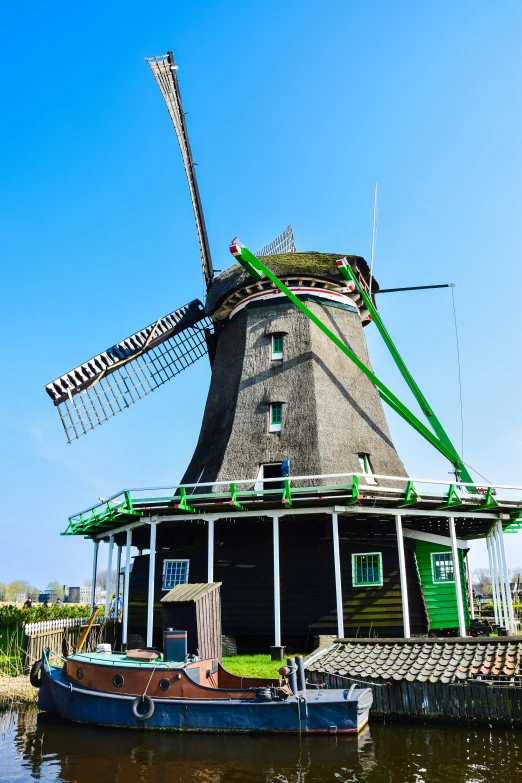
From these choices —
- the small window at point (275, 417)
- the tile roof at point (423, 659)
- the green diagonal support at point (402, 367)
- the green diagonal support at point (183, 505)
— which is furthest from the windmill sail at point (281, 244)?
the tile roof at point (423, 659)

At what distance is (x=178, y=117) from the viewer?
99.6ft

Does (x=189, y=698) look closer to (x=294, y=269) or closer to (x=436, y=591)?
(x=436, y=591)

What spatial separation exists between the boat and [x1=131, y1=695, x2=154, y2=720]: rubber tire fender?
2cm

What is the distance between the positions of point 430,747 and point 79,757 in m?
6.11

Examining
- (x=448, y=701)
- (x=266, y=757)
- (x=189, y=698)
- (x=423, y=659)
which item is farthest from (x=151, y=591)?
(x=448, y=701)

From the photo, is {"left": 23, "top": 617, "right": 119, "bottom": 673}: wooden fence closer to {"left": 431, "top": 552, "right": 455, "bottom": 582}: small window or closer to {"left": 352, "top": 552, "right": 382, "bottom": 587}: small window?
{"left": 352, "top": 552, "right": 382, "bottom": 587}: small window

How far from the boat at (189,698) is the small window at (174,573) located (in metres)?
5.59

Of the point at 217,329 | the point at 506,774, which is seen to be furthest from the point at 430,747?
the point at 217,329

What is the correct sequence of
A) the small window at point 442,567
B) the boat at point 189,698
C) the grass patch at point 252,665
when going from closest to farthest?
the boat at point 189,698, the grass patch at point 252,665, the small window at point 442,567

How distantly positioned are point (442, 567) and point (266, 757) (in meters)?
11.4

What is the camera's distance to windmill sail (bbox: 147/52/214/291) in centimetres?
2955

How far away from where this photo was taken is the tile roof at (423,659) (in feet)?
41.7

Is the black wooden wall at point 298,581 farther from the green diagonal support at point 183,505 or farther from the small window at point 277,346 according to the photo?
the small window at point 277,346

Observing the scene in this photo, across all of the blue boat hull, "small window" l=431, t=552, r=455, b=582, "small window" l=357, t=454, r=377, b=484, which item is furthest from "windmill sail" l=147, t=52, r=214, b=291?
the blue boat hull
